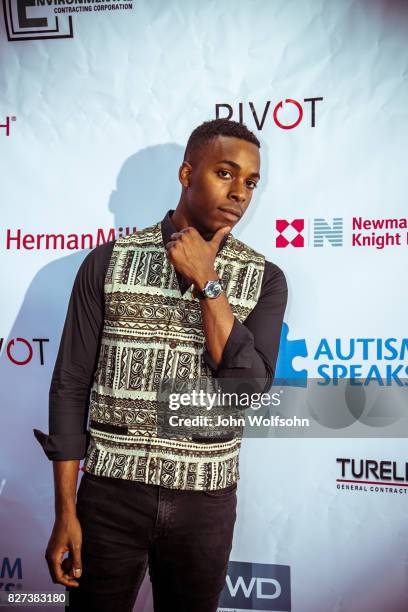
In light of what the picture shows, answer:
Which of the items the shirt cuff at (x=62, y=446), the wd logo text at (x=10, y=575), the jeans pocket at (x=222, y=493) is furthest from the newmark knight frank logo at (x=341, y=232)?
the wd logo text at (x=10, y=575)

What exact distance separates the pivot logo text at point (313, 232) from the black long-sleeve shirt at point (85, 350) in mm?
504

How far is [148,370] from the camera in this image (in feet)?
5.11

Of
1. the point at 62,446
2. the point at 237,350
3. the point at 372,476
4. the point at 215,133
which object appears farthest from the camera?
the point at 372,476

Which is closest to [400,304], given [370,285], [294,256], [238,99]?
[370,285]

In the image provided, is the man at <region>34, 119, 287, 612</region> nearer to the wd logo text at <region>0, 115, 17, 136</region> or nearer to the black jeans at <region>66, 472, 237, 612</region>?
the black jeans at <region>66, 472, 237, 612</region>

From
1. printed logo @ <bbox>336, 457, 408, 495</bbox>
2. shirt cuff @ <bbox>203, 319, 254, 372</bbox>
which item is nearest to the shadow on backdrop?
shirt cuff @ <bbox>203, 319, 254, 372</bbox>

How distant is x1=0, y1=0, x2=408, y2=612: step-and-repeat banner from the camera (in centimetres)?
207

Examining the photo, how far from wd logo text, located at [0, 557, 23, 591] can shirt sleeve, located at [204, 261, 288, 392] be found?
A: 1.36m

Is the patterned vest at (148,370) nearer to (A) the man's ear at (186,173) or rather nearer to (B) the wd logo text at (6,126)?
(A) the man's ear at (186,173)

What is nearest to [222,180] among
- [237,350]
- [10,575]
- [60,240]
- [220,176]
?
[220,176]

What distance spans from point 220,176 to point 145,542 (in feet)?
3.25

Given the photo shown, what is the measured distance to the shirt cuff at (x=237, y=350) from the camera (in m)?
1.42

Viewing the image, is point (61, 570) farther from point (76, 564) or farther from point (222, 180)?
point (222, 180)

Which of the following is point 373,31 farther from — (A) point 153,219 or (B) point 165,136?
(A) point 153,219
